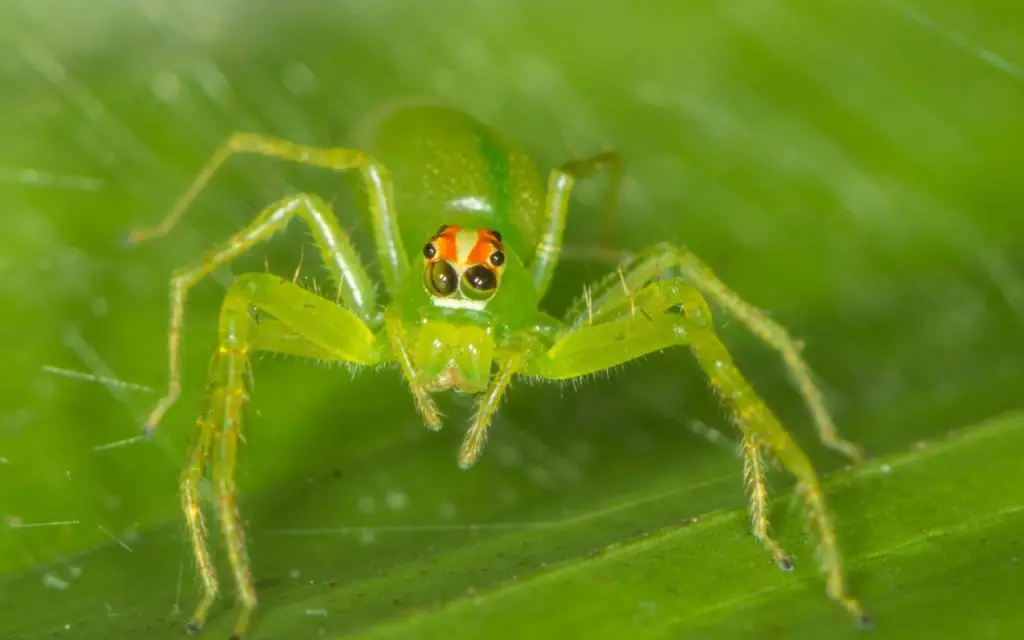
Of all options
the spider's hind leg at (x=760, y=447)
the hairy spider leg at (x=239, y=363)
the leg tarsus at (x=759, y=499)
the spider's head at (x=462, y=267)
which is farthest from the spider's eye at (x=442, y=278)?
Result: the leg tarsus at (x=759, y=499)

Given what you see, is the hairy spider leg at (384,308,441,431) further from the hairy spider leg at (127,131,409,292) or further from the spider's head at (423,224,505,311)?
the hairy spider leg at (127,131,409,292)

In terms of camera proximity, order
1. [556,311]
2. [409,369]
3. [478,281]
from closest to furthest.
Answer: [409,369] < [478,281] < [556,311]

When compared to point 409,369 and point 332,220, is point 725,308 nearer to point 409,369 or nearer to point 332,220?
point 409,369

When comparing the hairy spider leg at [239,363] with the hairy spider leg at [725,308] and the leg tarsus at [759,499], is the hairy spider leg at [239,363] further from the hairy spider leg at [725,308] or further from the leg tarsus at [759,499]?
the leg tarsus at [759,499]

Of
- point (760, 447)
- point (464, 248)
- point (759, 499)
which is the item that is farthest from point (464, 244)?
point (759, 499)

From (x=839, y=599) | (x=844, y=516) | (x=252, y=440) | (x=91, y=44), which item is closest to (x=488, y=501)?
(x=252, y=440)

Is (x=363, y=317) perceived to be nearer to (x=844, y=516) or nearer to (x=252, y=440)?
(x=252, y=440)
